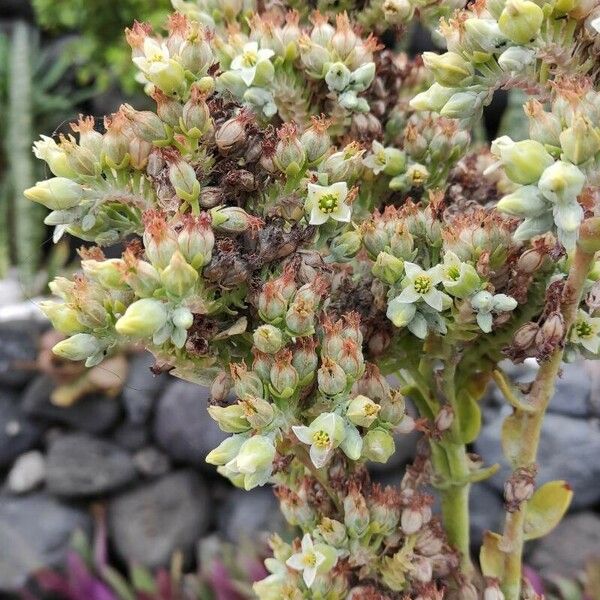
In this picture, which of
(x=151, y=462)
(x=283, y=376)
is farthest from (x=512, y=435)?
(x=151, y=462)

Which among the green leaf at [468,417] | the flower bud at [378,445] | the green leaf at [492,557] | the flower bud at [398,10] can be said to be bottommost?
the green leaf at [492,557]

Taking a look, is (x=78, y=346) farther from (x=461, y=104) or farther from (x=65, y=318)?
(x=461, y=104)

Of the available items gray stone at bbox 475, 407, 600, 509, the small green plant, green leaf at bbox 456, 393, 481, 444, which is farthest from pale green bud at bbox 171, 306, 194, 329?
gray stone at bbox 475, 407, 600, 509

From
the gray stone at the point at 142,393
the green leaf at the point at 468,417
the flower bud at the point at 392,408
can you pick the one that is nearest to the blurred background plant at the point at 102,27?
the gray stone at the point at 142,393

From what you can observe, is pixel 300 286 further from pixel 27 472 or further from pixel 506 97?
pixel 506 97

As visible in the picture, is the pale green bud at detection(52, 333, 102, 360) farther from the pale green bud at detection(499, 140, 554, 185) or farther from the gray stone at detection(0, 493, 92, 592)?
the gray stone at detection(0, 493, 92, 592)

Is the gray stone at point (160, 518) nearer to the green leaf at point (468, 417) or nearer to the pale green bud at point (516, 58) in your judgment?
the green leaf at point (468, 417)
